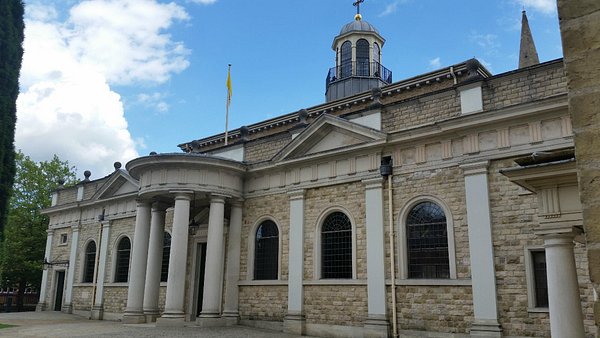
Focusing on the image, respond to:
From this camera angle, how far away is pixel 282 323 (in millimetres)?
15977

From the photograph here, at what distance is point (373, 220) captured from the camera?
14469mm

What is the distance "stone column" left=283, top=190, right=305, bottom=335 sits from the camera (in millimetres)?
15414

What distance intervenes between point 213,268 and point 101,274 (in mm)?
9129

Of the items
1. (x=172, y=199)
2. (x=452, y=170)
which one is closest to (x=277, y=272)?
(x=172, y=199)

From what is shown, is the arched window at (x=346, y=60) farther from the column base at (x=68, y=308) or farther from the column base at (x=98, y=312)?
the column base at (x=68, y=308)

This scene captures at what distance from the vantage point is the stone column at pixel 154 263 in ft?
57.4

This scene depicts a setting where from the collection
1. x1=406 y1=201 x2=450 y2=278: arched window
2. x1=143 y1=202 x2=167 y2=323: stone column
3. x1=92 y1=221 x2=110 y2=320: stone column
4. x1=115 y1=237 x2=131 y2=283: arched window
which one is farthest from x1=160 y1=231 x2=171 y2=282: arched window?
x1=406 y1=201 x2=450 y2=278: arched window

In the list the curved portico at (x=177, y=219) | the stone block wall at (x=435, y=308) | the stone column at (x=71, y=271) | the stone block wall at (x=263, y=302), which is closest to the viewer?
the stone block wall at (x=435, y=308)

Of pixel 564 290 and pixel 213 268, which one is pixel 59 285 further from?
pixel 564 290

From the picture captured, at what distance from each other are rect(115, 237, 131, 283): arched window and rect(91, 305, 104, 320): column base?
1344mm

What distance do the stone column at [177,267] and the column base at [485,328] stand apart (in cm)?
893

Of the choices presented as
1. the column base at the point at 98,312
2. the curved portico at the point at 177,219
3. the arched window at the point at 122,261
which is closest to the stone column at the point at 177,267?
the curved portico at the point at 177,219

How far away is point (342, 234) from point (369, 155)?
2.63 m

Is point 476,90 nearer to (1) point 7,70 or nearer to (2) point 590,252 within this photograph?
(2) point 590,252
